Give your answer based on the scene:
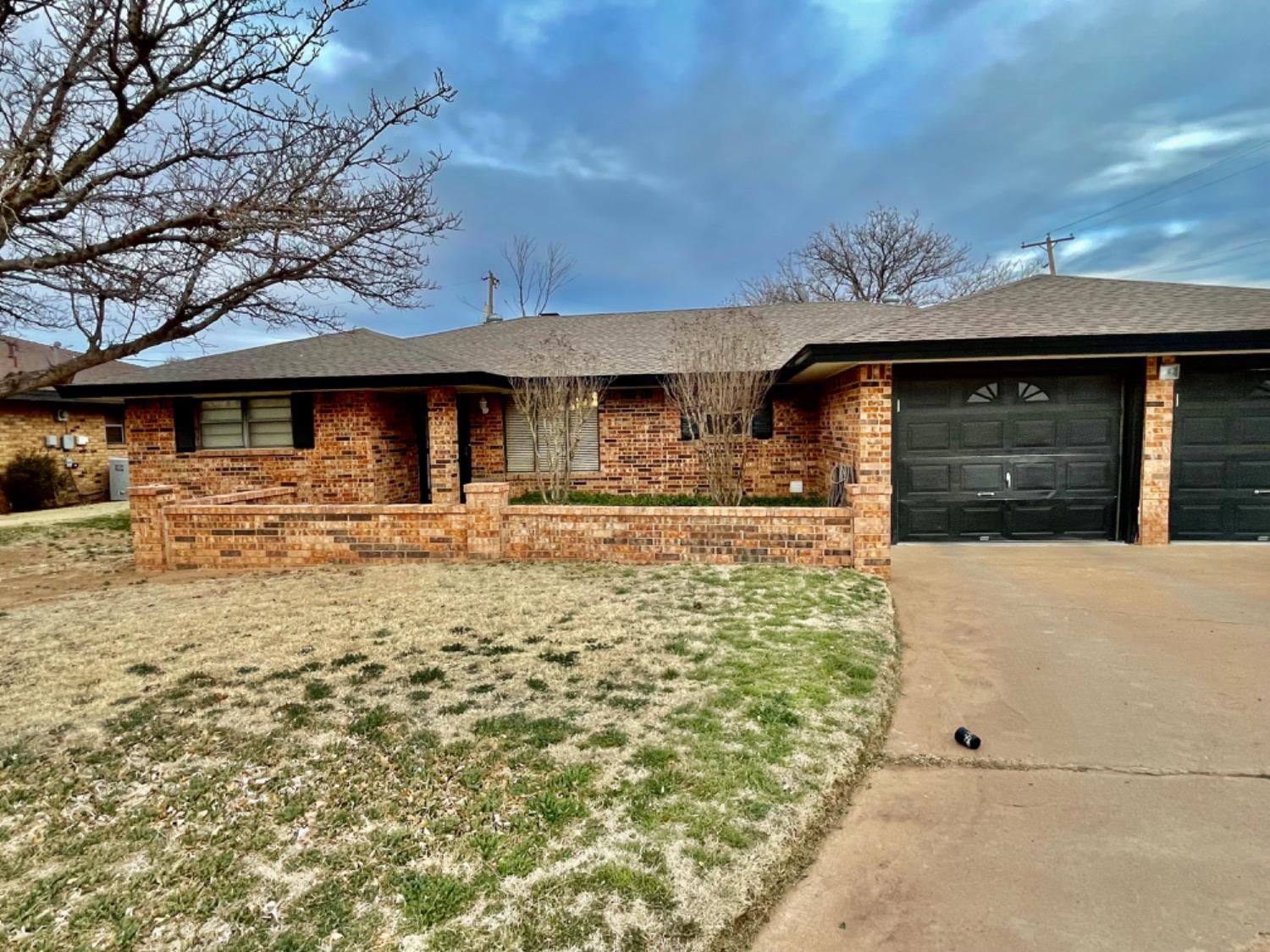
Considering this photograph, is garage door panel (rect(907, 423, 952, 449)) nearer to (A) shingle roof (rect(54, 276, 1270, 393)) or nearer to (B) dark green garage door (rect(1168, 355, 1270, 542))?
(A) shingle roof (rect(54, 276, 1270, 393))

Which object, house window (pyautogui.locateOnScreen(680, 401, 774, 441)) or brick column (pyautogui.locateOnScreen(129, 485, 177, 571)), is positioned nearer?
brick column (pyautogui.locateOnScreen(129, 485, 177, 571))

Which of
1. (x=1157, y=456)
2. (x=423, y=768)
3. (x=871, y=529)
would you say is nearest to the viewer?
(x=423, y=768)

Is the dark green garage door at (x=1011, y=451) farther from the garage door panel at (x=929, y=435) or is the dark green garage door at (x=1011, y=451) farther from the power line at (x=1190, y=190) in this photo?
the power line at (x=1190, y=190)

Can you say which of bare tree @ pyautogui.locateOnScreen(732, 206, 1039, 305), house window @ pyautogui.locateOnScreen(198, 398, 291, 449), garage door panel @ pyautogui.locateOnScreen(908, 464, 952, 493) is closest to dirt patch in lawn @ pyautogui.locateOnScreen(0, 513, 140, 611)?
house window @ pyautogui.locateOnScreen(198, 398, 291, 449)

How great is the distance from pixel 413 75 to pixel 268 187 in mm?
1668

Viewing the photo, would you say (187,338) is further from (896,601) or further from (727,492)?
(896,601)

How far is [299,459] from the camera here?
35.0 feet

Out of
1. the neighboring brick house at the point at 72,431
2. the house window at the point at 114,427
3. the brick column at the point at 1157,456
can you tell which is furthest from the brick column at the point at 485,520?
the house window at the point at 114,427

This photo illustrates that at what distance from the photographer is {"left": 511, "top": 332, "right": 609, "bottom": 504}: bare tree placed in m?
9.84

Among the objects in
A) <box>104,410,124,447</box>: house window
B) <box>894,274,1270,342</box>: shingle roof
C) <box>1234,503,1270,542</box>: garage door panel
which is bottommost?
<box>1234,503,1270,542</box>: garage door panel

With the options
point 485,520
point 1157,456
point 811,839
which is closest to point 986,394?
point 1157,456

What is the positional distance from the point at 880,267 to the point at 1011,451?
2059 cm

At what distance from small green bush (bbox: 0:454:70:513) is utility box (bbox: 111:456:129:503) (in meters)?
1.10

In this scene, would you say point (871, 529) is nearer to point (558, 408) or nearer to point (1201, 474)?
point (1201, 474)
